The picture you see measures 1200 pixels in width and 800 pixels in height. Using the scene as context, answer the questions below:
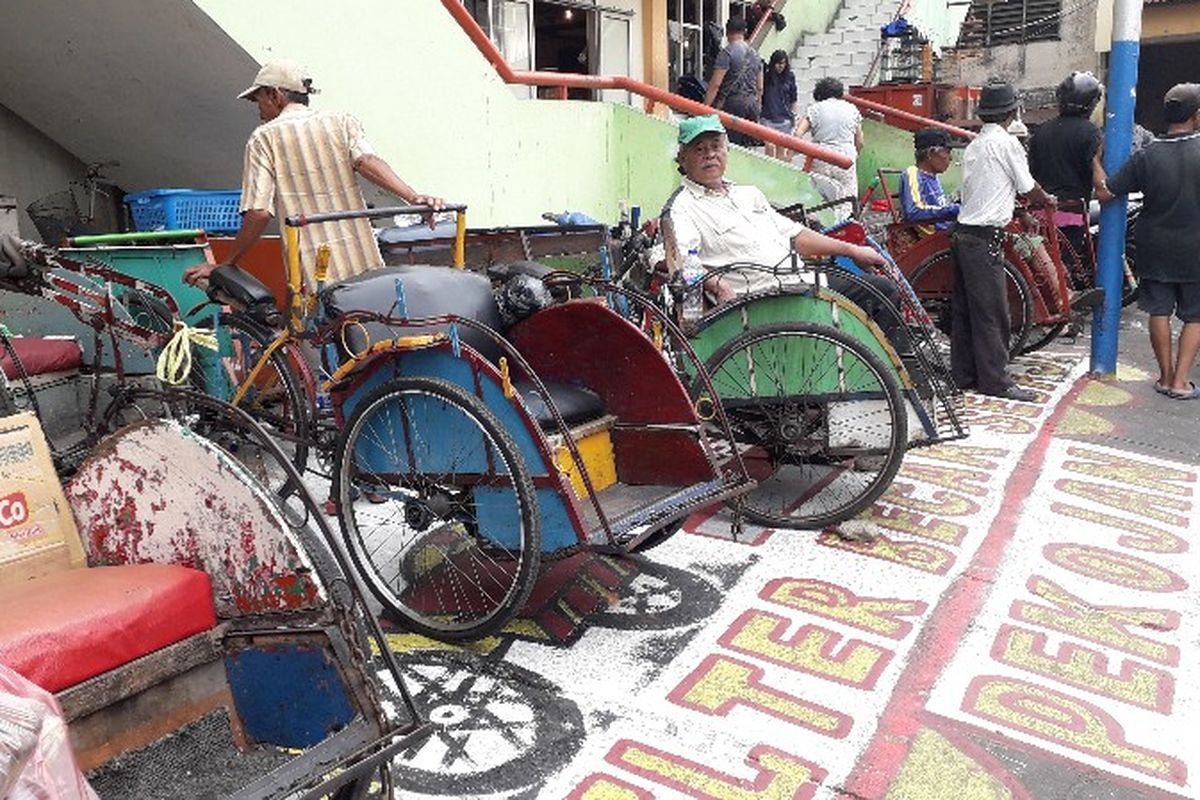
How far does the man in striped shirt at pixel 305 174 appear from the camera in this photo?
167 inches

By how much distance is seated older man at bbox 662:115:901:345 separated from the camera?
4.58 m

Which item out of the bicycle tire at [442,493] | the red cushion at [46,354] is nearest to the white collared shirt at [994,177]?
the bicycle tire at [442,493]

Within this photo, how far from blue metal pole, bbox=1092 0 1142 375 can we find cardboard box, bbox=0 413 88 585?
659 cm

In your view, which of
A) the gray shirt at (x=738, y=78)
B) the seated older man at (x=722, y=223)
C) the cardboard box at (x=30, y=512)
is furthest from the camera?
the gray shirt at (x=738, y=78)

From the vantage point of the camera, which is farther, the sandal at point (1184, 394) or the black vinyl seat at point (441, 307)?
the sandal at point (1184, 394)

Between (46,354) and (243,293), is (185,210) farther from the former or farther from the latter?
(243,293)

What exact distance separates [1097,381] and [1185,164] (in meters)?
1.55

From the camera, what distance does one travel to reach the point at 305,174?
4.33m

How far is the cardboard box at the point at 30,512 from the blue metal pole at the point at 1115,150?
6.59 m

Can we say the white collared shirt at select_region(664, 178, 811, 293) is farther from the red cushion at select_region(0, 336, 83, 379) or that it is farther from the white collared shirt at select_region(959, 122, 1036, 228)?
the red cushion at select_region(0, 336, 83, 379)

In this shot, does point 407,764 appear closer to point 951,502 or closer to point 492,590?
point 492,590

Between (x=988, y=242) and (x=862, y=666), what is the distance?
13.3ft

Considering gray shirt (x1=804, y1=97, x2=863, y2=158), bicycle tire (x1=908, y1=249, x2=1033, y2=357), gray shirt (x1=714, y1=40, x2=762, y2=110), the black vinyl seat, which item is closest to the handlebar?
the black vinyl seat

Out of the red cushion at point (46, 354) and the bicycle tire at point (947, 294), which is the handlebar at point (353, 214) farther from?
the bicycle tire at point (947, 294)
